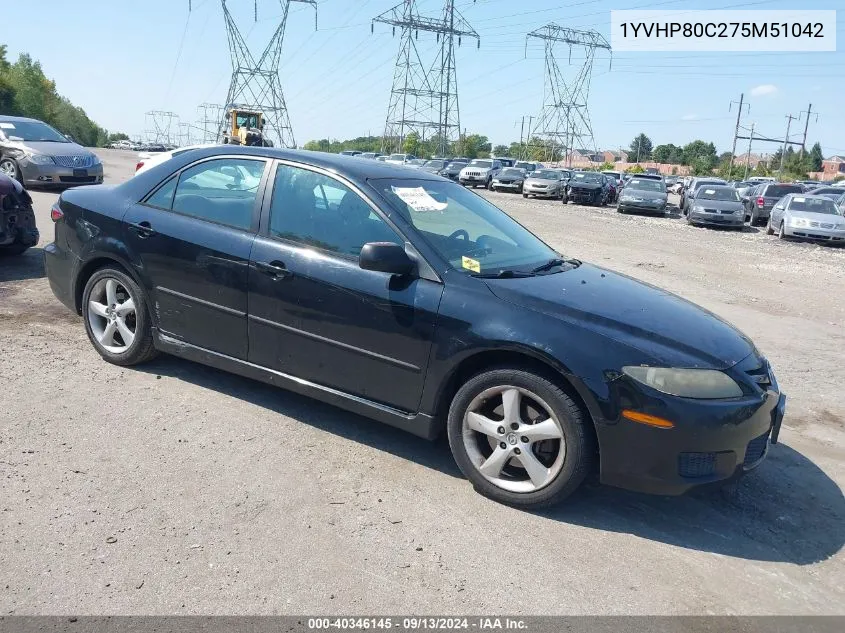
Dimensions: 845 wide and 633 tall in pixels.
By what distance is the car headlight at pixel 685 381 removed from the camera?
330cm

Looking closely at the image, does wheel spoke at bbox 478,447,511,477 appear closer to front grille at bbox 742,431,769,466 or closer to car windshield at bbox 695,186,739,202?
front grille at bbox 742,431,769,466

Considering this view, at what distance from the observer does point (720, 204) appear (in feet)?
73.3

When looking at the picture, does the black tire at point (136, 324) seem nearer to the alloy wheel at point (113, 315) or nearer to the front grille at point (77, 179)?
the alloy wheel at point (113, 315)

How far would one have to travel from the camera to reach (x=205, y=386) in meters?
4.87

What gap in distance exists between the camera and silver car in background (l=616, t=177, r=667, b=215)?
26.4 meters

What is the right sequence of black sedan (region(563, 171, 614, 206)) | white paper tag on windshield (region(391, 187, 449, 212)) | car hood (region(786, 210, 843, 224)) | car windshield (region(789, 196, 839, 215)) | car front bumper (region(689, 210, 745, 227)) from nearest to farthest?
1. white paper tag on windshield (region(391, 187, 449, 212))
2. car hood (region(786, 210, 843, 224))
3. car windshield (region(789, 196, 839, 215))
4. car front bumper (region(689, 210, 745, 227))
5. black sedan (region(563, 171, 614, 206))

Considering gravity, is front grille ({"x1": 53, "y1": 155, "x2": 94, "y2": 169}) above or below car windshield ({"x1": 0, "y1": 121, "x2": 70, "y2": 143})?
below

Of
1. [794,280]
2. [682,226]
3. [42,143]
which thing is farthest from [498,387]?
[682,226]

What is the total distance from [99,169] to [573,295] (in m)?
15.7

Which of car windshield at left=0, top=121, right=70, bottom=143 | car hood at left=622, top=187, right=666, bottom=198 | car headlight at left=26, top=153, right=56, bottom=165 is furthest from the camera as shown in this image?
car hood at left=622, top=187, right=666, bottom=198

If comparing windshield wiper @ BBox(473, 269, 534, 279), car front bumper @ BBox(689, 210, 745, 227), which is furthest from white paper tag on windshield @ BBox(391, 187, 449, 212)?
car front bumper @ BBox(689, 210, 745, 227)

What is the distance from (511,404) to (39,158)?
1527cm

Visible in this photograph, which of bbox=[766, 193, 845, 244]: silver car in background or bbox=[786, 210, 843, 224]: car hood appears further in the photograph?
bbox=[786, 210, 843, 224]: car hood

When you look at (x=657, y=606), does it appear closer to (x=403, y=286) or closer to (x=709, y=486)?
(x=709, y=486)
